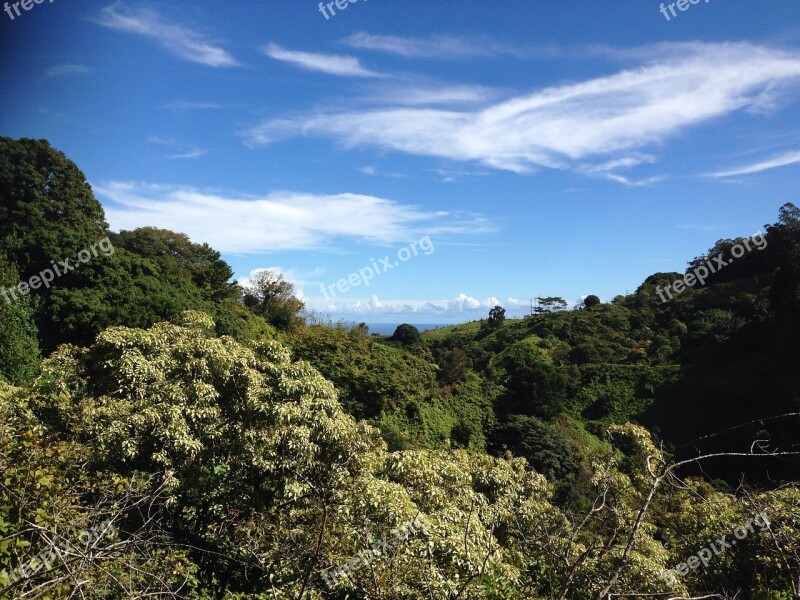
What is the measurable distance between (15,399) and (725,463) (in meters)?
25.8

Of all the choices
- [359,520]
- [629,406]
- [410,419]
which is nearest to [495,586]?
[359,520]

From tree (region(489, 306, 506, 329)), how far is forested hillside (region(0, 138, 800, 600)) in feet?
12.8

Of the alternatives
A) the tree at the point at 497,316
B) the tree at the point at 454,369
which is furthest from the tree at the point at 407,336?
the tree at the point at 497,316

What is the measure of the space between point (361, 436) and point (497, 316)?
135 feet

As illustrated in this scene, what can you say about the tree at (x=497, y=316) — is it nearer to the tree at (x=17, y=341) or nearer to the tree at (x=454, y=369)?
the tree at (x=454, y=369)

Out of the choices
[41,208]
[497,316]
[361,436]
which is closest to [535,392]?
[361,436]

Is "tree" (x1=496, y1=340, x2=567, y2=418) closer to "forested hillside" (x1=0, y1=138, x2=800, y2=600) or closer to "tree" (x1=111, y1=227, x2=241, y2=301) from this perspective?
"forested hillside" (x1=0, y1=138, x2=800, y2=600)

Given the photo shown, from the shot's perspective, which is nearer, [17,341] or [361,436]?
[361,436]

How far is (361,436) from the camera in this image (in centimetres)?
809

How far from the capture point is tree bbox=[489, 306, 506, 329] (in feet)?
155

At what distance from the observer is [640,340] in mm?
36125

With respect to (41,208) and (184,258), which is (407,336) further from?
(41,208)

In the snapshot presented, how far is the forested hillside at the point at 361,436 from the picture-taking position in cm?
435

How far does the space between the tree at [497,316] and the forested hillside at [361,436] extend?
12.8 feet
